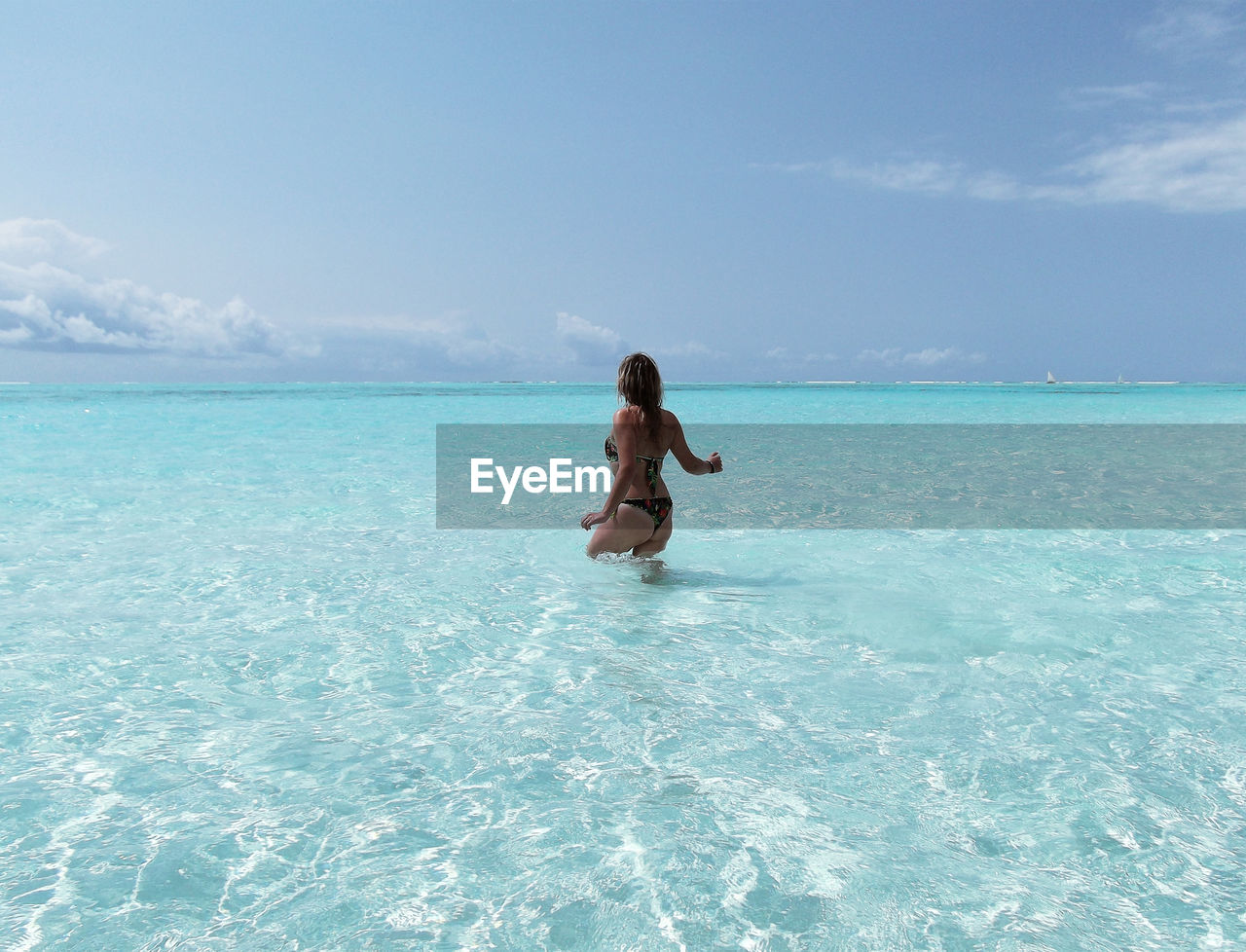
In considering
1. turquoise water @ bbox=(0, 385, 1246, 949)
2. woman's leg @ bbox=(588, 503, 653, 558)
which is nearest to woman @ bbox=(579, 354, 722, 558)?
woman's leg @ bbox=(588, 503, 653, 558)

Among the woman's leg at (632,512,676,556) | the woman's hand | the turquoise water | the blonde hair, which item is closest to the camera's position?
the turquoise water

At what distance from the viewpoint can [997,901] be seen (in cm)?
211

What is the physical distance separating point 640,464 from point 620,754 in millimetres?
2731

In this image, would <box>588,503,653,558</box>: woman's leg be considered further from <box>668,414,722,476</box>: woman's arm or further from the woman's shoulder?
the woman's shoulder

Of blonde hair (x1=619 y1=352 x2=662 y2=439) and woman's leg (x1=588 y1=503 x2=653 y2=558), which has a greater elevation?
blonde hair (x1=619 y1=352 x2=662 y2=439)

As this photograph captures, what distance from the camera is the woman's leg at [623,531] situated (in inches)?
218

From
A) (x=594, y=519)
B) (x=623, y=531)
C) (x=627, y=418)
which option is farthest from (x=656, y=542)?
(x=627, y=418)

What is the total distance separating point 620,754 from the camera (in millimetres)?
2904

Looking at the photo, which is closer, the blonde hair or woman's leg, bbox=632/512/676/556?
the blonde hair

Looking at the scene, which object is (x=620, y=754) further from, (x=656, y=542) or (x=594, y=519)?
(x=656, y=542)

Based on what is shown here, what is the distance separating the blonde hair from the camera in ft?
17.0

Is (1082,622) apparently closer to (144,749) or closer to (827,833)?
(827,833)

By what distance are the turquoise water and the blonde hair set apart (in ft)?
3.79

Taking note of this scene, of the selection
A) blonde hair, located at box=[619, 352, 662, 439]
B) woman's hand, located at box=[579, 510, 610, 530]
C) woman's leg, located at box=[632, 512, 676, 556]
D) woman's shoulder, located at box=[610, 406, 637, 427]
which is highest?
blonde hair, located at box=[619, 352, 662, 439]
